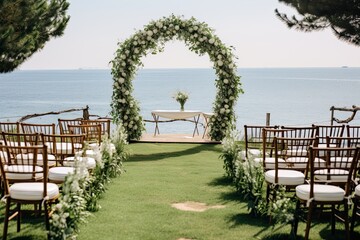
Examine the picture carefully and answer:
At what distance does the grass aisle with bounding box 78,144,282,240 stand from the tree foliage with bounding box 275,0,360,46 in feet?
21.4

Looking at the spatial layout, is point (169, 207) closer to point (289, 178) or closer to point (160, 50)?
point (289, 178)

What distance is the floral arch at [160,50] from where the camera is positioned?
14.1 m

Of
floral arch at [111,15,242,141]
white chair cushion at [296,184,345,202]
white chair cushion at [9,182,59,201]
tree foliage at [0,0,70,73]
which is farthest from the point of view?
tree foliage at [0,0,70,73]

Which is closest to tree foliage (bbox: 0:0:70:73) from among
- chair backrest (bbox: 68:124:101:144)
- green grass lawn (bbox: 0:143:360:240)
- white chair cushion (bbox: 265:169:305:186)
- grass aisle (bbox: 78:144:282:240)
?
chair backrest (bbox: 68:124:101:144)

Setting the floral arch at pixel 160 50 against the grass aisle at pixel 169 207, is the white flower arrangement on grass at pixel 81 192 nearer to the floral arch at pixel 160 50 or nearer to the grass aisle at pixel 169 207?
the grass aisle at pixel 169 207

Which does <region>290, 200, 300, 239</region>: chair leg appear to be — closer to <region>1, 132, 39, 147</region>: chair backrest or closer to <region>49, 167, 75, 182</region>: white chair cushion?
<region>49, 167, 75, 182</region>: white chair cushion

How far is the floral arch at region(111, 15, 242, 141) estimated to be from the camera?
46.3ft

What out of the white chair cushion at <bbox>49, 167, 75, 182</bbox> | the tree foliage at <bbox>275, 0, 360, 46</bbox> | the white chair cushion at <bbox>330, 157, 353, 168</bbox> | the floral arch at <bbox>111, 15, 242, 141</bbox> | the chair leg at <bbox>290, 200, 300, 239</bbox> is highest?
the tree foliage at <bbox>275, 0, 360, 46</bbox>

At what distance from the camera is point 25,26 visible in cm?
1692

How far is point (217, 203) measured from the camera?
24.2 ft

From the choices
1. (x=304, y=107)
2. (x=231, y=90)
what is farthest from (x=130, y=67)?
(x=304, y=107)

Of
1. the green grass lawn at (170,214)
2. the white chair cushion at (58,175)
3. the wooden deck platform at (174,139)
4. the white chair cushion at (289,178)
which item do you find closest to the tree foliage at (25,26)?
the wooden deck platform at (174,139)

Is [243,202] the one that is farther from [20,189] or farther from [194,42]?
[194,42]

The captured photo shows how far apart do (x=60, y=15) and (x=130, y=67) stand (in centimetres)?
672
